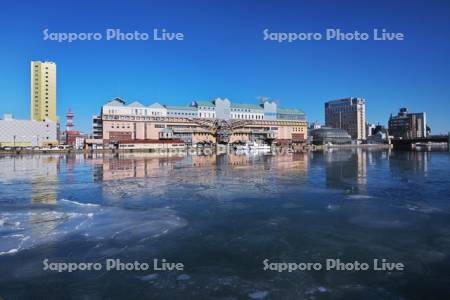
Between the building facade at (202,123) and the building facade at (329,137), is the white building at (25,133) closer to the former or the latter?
the building facade at (202,123)

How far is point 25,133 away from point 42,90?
88.8ft

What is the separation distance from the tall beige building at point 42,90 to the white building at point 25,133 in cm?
1478

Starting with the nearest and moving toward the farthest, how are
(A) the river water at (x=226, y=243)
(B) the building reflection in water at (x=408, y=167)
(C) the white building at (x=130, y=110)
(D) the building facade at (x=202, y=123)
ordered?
(A) the river water at (x=226, y=243) → (B) the building reflection in water at (x=408, y=167) → (C) the white building at (x=130, y=110) → (D) the building facade at (x=202, y=123)

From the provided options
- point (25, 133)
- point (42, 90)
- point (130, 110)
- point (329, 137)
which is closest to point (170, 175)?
point (130, 110)

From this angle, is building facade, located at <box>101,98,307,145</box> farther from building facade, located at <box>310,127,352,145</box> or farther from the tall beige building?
the tall beige building

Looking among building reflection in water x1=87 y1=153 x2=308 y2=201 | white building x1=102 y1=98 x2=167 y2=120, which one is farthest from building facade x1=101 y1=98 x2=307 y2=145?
building reflection in water x1=87 y1=153 x2=308 y2=201

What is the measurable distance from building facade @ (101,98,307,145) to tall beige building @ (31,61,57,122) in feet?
117

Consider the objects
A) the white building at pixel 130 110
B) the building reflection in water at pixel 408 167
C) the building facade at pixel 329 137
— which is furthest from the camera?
the building facade at pixel 329 137

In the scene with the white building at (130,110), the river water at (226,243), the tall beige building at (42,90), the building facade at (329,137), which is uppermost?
the tall beige building at (42,90)

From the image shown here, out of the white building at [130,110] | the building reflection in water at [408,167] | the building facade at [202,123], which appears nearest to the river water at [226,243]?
the building reflection in water at [408,167]

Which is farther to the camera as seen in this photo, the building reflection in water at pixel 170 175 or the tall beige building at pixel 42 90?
the tall beige building at pixel 42 90

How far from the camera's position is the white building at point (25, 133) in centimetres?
12575

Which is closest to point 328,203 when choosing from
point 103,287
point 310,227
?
point 310,227

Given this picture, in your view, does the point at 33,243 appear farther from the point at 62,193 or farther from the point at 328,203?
the point at 328,203
